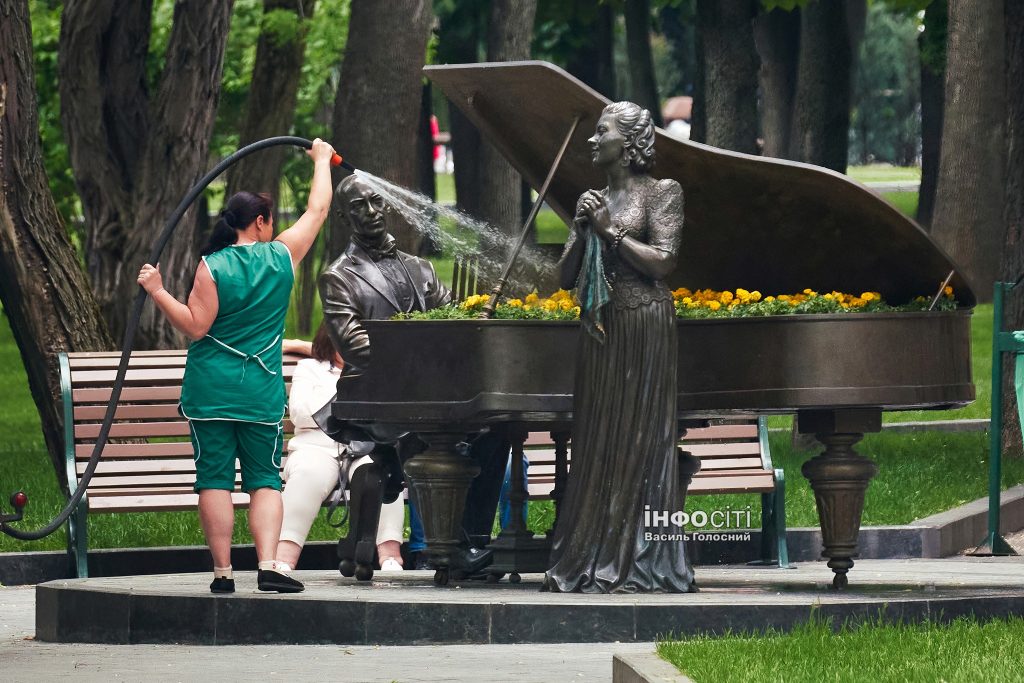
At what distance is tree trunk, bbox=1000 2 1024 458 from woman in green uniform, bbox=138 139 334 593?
271 inches

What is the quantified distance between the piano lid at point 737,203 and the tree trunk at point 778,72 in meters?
24.3

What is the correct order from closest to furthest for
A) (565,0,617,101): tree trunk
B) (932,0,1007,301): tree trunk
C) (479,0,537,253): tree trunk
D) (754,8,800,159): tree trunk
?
1. (479,0,537,253): tree trunk
2. (932,0,1007,301): tree trunk
3. (754,8,800,159): tree trunk
4. (565,0,617,101): tree trunk

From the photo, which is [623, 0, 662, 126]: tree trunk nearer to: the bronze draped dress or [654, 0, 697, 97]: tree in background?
[654, 0, 697, 97]: tree in background

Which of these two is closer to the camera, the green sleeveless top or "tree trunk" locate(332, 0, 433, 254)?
the green sleeveless top

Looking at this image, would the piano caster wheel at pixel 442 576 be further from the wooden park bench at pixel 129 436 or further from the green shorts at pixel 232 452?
the wooden park bench at pixel 129 436

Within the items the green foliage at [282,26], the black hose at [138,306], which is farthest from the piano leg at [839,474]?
the green foliage at [282,26]

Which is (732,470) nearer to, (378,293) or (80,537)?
(378,293)

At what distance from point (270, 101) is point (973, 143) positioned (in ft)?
29.6

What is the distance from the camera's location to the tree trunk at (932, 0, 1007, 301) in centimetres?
2533

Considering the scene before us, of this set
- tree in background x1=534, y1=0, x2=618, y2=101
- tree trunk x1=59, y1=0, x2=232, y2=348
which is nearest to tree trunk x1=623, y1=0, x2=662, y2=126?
tree in background x1=534, y1=0, x2=618, y2=101

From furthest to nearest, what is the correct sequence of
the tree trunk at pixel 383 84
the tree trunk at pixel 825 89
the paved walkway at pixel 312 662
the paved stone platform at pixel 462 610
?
1. the tree trunk at pixel 825 89
2. the tree trunk at pixel 383 84
3. the paved stone platform at pixel 462 610
4. the paved walkway at pixel 312 662

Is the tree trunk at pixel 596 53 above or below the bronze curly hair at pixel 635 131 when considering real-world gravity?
above

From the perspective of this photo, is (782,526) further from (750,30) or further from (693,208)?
(750,30)

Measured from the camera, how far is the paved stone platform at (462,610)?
8172mm
